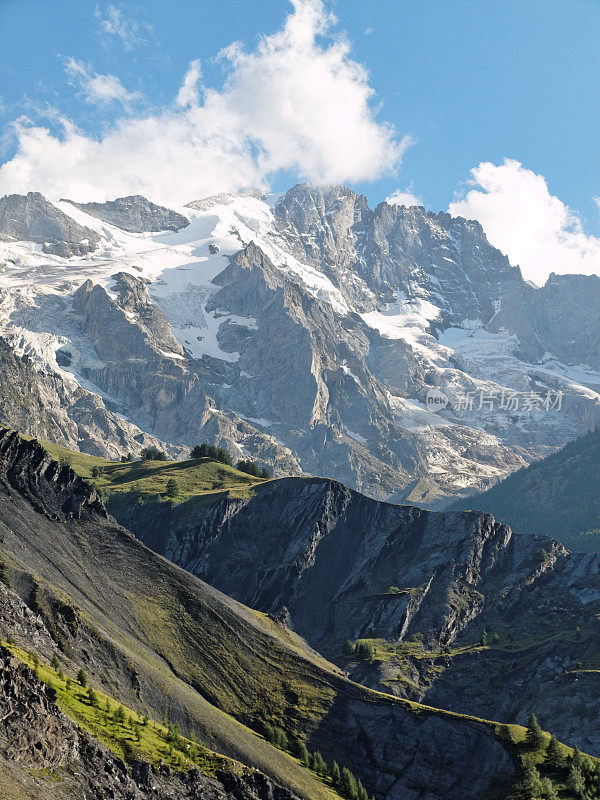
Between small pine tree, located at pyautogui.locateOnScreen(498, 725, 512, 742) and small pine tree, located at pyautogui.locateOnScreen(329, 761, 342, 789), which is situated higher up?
small pine tree, located at pyautogui.locateOnScreen(498, 725, 512, 742)

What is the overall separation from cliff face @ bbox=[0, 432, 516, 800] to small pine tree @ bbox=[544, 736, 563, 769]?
18.4 ft

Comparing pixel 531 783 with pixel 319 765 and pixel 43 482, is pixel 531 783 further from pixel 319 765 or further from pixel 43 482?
pixel 43 482

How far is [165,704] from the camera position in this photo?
115 metres

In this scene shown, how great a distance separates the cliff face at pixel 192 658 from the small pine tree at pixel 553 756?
5.61 metres

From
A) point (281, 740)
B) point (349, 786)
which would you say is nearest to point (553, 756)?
point (349, 786)

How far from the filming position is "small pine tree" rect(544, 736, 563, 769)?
121312 millimetres

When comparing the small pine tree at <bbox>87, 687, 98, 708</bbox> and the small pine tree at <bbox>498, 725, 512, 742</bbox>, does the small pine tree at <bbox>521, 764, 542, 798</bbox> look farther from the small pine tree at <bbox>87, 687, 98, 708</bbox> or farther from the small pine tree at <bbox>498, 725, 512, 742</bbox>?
the small pine tree at <bbox>87, 687, 98, 708</bbox>

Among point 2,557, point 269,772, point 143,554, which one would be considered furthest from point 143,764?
point 143,554

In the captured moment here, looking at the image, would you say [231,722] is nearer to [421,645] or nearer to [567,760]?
[567,760]

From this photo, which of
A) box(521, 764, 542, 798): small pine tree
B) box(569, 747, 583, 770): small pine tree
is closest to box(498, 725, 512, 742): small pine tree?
box(521, 764, 542, 798): small pine tree

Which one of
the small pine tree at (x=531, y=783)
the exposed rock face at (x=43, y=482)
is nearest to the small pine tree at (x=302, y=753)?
the small pine tree at (x=531, y=783)

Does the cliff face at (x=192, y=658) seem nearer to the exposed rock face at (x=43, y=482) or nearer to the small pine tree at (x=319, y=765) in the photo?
the exposed rock face at (x=43, y=482)

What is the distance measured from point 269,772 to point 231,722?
15.0 metres

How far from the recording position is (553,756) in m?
123
